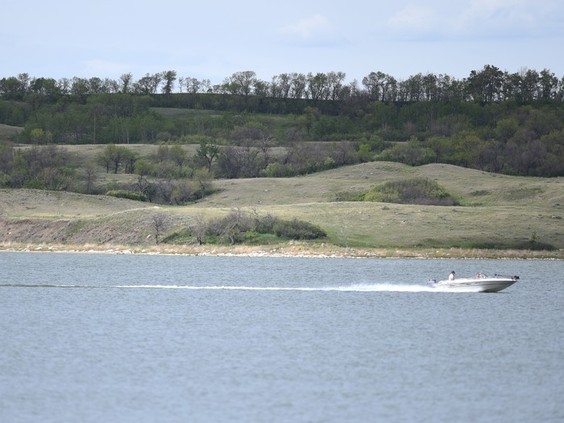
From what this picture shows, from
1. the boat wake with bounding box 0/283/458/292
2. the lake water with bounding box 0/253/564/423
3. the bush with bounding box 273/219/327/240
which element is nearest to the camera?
the lake water with bounding box 0/253/564/423

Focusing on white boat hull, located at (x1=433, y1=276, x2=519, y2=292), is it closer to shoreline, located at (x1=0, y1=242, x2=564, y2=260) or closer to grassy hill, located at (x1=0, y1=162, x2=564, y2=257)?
shoreline, located at (x1=0, y1=242, x2=564, y2=260)

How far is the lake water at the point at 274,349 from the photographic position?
36562mm

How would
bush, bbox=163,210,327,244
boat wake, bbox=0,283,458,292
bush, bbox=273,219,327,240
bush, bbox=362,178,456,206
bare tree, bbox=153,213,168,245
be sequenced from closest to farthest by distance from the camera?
1. boat wake, bbox=0,283,458,292
2. bush, bbox=273,219,327,240
3. bush, bbox=163,210,327,244
4. bare tree, bbox=153,213,168,245
5. bush, bbox=362,178,456,206

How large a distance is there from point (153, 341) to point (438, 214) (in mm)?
74771

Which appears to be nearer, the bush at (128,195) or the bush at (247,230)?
the bush at (247,230)

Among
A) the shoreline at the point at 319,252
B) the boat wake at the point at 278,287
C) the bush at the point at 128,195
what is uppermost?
the bush at the point at 128,195

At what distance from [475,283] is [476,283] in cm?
6

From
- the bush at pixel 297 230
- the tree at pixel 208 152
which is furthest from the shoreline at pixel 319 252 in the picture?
the tree at pixel 208 152

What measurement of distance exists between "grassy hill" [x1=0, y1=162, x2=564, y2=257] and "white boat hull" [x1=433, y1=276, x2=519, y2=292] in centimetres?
3511

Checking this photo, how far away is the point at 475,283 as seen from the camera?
7100 cm

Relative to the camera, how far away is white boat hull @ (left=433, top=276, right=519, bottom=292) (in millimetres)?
70500

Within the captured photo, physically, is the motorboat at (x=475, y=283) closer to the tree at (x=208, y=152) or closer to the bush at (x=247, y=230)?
the bush at (x=247, y=230)

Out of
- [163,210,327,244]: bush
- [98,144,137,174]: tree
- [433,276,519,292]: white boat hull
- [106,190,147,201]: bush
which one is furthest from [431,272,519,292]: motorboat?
[98,144,137,174]: tree

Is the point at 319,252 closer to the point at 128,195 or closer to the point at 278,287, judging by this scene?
the point at 278,287
